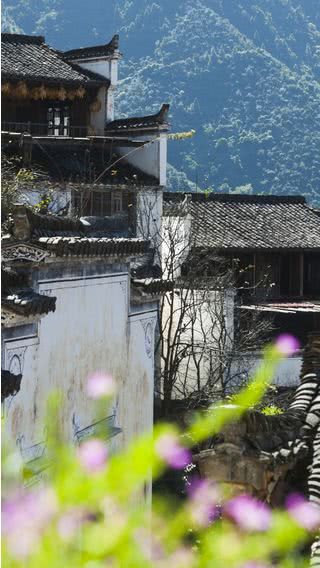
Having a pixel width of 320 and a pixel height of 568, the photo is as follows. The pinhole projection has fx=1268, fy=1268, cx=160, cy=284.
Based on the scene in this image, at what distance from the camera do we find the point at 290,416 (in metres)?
6.30

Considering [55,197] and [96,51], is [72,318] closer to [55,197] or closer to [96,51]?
[55,197]

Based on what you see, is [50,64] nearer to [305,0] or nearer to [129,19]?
[129,19]

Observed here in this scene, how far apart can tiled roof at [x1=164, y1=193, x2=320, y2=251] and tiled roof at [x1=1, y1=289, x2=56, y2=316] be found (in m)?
18.3

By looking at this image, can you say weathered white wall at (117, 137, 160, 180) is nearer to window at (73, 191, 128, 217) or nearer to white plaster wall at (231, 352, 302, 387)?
window at (73, 191, 128, 217)

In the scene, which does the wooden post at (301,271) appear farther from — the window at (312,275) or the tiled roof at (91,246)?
the tiled roof at (91,246)

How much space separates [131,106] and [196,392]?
4034cm

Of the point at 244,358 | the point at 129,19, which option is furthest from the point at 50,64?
the point at 129,19

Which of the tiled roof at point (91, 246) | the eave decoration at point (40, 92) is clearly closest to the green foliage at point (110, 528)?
the tiled roof at point (91, 246)

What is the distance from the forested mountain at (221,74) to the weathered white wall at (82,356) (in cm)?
3786

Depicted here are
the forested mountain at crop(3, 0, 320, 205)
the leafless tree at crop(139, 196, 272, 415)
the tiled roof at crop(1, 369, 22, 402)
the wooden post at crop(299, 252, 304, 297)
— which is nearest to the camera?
the tiled roof at crop(1, 369, 22, 402)

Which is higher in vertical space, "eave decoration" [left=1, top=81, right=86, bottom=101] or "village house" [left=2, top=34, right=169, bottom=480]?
"eave decoration" [left=1, top=81, right=86, bottom=101]

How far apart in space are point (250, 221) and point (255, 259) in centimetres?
106

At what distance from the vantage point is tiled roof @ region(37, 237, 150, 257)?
9.91 meters

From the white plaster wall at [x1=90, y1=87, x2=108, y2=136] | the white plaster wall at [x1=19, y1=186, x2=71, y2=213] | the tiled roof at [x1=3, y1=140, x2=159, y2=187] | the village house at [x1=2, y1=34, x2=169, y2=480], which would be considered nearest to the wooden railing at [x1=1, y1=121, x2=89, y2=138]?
the white plaster wall at [x1=90, y1=87, x2=108, y2=136]
